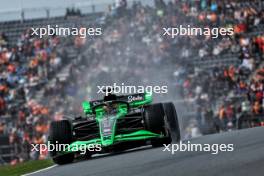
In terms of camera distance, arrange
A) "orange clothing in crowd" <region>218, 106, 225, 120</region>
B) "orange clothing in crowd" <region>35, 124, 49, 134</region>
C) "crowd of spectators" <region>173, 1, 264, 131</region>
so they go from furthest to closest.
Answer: "orange clothing in crowd" <region>35, 124, 49, 134</region> < "orange clothing in crowd" <region>218, 106, 225, 120</region> < "crowd of spectators" <region>173, 1, 264, 131</region>

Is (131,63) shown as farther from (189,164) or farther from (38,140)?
(189,164)

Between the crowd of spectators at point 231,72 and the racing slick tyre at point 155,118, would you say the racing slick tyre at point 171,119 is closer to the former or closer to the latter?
the racing slick tyre at point 155,118

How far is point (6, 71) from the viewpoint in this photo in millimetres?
31609

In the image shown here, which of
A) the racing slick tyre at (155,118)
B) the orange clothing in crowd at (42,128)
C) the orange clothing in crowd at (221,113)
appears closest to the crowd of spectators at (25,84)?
the orange clothing in crowd at (42,128)

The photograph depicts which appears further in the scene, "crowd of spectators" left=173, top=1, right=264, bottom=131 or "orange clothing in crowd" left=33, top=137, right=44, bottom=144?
"orange clothing in crowd" left=33, top=137, right=44, bottom=144

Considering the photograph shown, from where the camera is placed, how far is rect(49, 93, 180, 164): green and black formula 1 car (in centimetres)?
1454

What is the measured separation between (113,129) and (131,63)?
15.7m

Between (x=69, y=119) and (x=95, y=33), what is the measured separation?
16864 mm

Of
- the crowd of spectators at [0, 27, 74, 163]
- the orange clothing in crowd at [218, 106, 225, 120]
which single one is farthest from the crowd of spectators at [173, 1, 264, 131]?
the crowd of spectators at [0, 27, 74, 163]

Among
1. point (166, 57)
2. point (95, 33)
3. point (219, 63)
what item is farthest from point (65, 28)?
point (219, 63)

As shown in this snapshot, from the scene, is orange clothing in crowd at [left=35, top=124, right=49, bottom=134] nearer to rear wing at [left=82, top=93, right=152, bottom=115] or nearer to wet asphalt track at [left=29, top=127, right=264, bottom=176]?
rear wing at [left=82, top=93, right=152, bottom=115]

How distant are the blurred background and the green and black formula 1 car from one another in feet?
29.9

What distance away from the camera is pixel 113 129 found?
48.0 ft

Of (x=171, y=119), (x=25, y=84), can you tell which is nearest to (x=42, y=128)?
(x=25, y=84)
